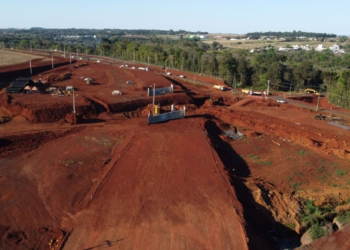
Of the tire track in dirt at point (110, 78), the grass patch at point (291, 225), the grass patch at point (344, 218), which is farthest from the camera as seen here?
the tire track in dirt at point (110, 78)

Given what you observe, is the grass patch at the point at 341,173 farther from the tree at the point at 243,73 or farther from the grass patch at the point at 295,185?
the tree at the point at 243,73

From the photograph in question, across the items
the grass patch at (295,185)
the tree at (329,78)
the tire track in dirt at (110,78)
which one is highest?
the tree at (329,78)

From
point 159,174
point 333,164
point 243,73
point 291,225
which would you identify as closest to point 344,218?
point 291,225

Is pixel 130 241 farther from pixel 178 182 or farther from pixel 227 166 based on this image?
pixel 227 166

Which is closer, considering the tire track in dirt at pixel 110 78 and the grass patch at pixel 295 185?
the grass patch at pixel 295 185

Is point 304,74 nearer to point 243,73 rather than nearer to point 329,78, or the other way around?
point 329,78

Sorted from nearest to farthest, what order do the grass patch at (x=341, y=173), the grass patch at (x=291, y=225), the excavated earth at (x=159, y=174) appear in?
the excavated earth at (x=159, y=174), the grass patch at (x=291, y=225), the grass patch at (x=341, y=173)

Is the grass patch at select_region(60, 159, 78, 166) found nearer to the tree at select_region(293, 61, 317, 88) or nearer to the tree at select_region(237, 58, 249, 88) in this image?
the tree at select_region(237, 58, 249, 88)

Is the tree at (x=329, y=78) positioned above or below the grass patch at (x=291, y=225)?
above

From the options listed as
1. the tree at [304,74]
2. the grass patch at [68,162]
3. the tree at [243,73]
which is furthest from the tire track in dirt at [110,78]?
the tree at [304,74]
